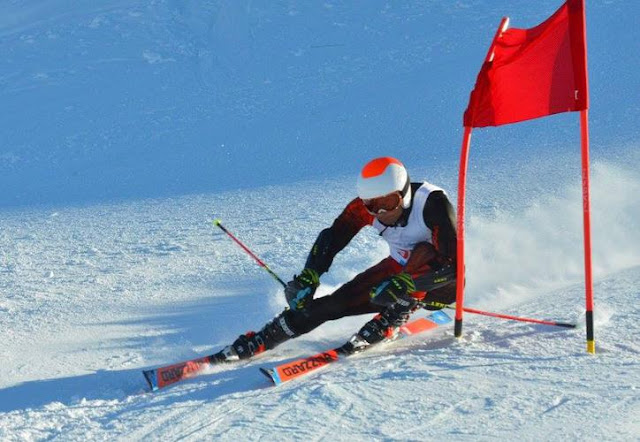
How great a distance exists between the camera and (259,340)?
15.8 feet

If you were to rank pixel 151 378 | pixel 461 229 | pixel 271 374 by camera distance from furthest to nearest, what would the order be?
pixel 461 229, pixel 151 378, pixel 271 374

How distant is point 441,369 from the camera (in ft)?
13.4

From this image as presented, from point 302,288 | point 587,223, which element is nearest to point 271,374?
point 302,288

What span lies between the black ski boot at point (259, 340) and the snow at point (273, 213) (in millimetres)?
81

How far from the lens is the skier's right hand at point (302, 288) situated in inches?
199

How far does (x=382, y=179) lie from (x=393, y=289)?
0.64m

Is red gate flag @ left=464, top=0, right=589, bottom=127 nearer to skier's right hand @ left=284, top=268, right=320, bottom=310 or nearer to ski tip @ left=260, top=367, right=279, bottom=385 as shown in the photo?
skier's right hand @ left=284, top=268, right=320, bottom=310

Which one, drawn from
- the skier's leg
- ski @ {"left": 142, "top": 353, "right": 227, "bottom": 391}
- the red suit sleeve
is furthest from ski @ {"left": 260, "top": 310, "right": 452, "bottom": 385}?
the red suit sleeve

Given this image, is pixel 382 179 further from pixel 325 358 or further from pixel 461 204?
pixel 325 358

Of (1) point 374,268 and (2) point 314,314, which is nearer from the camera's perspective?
(2) point 314,314

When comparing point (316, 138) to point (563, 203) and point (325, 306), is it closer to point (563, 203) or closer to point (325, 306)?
point (563, 203)

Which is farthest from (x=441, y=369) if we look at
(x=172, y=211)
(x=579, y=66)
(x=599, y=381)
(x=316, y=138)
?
(x=316, y=138)

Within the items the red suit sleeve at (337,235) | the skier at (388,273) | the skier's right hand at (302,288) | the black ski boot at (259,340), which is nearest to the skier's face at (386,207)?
the skier at (388,273)

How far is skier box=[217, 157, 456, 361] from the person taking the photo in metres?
4.76
